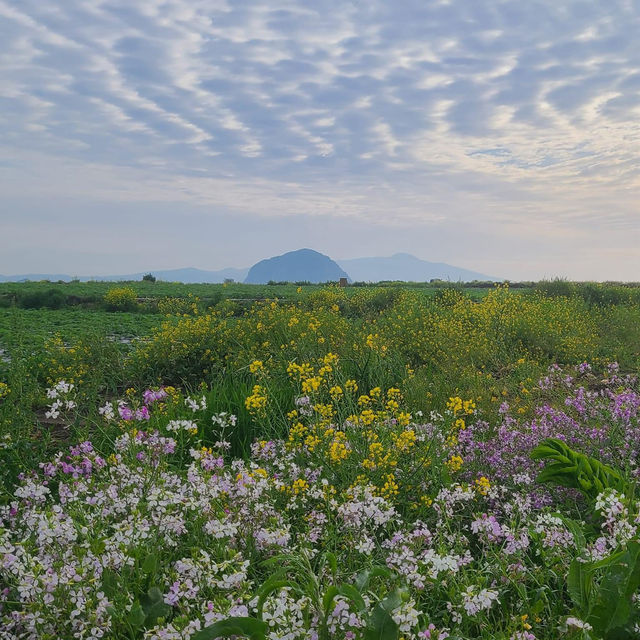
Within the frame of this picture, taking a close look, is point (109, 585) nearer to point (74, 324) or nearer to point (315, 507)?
point (315, 507)

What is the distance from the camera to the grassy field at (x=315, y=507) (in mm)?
2186

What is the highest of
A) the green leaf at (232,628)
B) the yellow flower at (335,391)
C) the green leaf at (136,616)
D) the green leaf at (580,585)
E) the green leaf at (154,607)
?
the yellow flower at (335,391)

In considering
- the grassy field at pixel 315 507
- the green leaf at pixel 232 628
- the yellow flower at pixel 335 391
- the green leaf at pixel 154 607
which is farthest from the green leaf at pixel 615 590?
the yellow flower at pixel 335 391

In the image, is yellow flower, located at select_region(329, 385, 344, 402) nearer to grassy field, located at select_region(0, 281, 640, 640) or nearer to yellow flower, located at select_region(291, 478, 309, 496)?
grassy field, located at select_region(0, 281, 640, 640)

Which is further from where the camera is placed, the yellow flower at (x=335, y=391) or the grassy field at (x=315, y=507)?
the yellow flower at (x=335, y=391)

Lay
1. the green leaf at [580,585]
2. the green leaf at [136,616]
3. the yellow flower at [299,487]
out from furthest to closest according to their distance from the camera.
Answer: the yellow flower at [299,487], the green leaf at [580,585], the green leaf at [136,616]

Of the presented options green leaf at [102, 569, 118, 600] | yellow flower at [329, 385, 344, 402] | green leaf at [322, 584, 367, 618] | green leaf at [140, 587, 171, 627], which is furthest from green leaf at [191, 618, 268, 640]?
yellow flower at [329, 385, 344, 402]

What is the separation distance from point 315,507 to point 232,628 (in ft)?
6.36

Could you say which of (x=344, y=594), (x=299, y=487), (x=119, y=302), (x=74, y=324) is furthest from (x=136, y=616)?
(x=119, y=302)

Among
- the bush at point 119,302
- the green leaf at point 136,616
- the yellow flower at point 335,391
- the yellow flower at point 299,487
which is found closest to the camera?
the green leaf at point 136,616

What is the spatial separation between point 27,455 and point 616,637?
4474mm

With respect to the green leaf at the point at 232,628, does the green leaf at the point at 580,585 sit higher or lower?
lower

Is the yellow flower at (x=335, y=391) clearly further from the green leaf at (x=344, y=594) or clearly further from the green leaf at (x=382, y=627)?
the green leaf at (x=382, y=627)

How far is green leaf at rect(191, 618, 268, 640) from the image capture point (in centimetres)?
172
